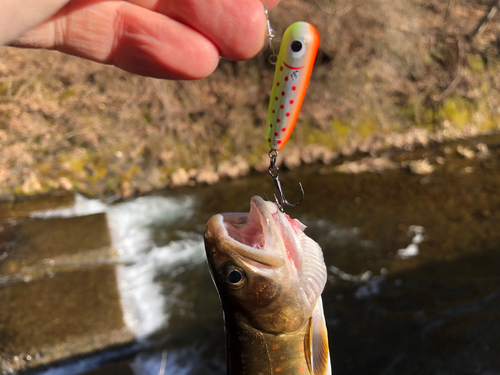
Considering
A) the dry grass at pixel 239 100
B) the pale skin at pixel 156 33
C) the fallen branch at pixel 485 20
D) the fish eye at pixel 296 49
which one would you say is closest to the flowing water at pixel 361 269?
the dry grass at pixel 239 100

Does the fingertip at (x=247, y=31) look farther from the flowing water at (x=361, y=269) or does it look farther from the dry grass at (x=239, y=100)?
the dry grass at (x=239, y=100)

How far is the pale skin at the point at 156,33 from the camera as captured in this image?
183cm

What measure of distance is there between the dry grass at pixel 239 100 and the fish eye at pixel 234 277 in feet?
21.5

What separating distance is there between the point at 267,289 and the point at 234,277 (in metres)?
0.16

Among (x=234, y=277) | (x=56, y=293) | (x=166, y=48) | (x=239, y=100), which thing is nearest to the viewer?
(x=234, y=277)

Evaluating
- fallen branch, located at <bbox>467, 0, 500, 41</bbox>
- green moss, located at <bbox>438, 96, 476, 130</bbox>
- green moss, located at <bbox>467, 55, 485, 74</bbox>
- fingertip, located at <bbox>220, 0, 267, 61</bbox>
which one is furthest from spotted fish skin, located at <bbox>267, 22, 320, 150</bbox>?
fallen branch, located at <bbox>467, 0, 500, 41</bbox>

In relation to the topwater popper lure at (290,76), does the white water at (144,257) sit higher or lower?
lower

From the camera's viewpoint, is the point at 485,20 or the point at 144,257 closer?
the point at 144,257

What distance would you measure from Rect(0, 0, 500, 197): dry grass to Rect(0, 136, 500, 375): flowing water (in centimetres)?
111

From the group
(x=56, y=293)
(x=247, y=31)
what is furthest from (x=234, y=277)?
(x=56, y=293)

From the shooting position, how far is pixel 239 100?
30.5 ft

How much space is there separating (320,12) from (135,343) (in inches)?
355

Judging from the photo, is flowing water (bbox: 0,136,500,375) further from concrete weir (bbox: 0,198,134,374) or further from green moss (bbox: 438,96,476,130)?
green moss (bbox: 438,96,476,130)

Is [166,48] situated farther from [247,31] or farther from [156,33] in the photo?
[247,31]
